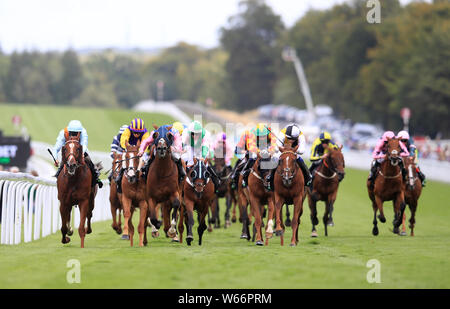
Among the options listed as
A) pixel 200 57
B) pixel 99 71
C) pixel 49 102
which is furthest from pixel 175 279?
pixel 200 57

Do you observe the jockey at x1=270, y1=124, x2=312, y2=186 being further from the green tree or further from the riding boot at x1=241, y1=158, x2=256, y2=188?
the green tree

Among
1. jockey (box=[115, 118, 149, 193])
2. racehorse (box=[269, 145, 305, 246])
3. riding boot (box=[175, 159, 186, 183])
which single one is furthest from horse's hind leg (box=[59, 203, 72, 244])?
racehorse (box=[269, 145, 305, 246])

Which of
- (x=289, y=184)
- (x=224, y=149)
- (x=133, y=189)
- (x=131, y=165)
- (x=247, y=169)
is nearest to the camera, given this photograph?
(x=289, y=184)

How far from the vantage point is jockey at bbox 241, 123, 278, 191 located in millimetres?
14498

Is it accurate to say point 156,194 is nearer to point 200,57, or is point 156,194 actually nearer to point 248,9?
point 248,9

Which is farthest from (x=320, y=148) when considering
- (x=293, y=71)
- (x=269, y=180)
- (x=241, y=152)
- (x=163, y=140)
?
(x=293, y=71)

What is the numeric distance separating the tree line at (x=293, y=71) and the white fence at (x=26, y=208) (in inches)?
1572

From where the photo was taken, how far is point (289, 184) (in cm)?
1377

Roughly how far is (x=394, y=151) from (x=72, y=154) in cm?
592

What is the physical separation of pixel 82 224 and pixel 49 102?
366 feet

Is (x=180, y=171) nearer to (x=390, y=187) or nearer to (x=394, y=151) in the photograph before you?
(x=394, y=151)

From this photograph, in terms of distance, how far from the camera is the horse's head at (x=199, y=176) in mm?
13945

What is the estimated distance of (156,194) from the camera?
13648mm

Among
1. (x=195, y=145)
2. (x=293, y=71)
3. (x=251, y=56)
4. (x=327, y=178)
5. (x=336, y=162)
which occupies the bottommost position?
(x=327, y=178)
